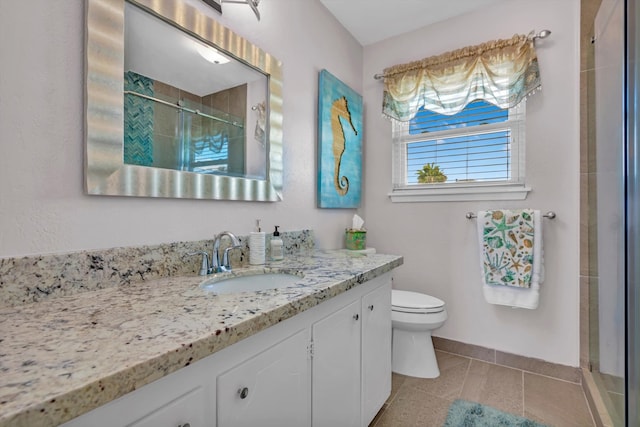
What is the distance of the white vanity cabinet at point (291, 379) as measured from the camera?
0.59 metres

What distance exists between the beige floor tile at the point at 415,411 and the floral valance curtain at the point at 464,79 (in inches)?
75.6

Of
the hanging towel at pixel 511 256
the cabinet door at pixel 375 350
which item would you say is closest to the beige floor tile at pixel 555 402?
the hanging towel at pixel 511 256

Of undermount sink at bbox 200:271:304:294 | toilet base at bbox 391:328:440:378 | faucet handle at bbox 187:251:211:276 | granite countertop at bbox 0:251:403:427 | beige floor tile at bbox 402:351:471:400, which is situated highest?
faucet handle at bbox 187:251:211:276

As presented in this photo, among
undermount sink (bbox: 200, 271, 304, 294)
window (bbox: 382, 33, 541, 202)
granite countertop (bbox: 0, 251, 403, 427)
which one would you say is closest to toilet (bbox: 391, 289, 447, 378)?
window (bbox: 382, 33, 541, 202)

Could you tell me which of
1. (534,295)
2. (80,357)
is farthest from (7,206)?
(534,295)

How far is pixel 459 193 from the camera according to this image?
2258mm

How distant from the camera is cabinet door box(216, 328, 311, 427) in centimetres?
72

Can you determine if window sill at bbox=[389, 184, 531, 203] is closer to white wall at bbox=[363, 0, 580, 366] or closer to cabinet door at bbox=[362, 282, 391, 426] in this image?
white wall at bbox=[363, 0, 580, 366]

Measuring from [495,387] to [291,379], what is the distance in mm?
1600

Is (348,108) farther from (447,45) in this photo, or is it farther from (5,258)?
(5,258)

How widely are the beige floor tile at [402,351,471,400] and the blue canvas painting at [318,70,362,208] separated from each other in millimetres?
1264

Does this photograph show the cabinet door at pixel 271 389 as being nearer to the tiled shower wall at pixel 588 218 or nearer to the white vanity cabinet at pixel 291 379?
the white vanity cabinet at pixel 291 379

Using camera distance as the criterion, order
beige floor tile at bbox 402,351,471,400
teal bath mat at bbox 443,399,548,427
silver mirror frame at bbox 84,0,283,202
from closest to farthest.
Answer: silver mirror frame at bbox 84,0,283,202
teal bath mat at bbox 443,399,548,427
beige floor tile at bbox 402,351,471,400

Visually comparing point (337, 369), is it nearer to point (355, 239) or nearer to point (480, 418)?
point (480, 418)
